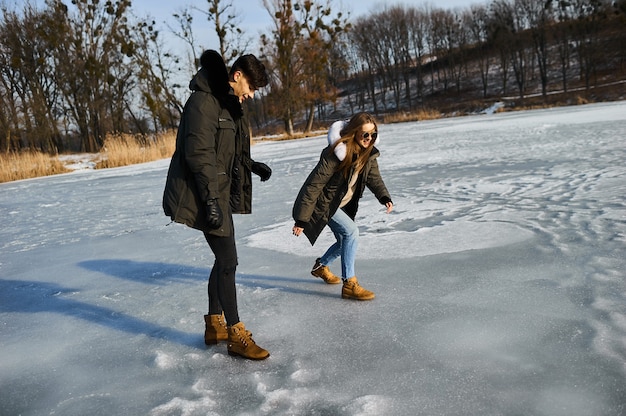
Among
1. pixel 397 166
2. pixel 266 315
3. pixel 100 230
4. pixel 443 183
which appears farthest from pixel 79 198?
pixel 266 315

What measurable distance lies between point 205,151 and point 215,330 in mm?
914

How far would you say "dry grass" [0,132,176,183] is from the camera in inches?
541

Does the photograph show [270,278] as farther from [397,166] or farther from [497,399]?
[397,166]

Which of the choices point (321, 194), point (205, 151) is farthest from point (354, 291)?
point (205, 151)

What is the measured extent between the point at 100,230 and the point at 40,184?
6942 mm

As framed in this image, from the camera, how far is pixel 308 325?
263cm

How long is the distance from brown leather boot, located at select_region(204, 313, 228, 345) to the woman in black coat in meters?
0.63

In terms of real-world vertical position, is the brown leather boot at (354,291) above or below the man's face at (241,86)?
below

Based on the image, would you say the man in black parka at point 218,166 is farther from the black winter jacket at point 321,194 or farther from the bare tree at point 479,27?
the bare tree at point 479,27

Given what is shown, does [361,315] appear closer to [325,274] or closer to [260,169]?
[325,274]

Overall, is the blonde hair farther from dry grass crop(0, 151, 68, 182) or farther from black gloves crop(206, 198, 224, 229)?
dry grass crop(0, 151, 68, 182)

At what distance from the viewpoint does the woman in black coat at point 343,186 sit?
109 inches

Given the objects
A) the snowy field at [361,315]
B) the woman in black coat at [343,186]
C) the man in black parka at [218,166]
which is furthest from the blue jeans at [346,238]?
the man in black parka at [218,166]

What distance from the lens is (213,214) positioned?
7.02ft
